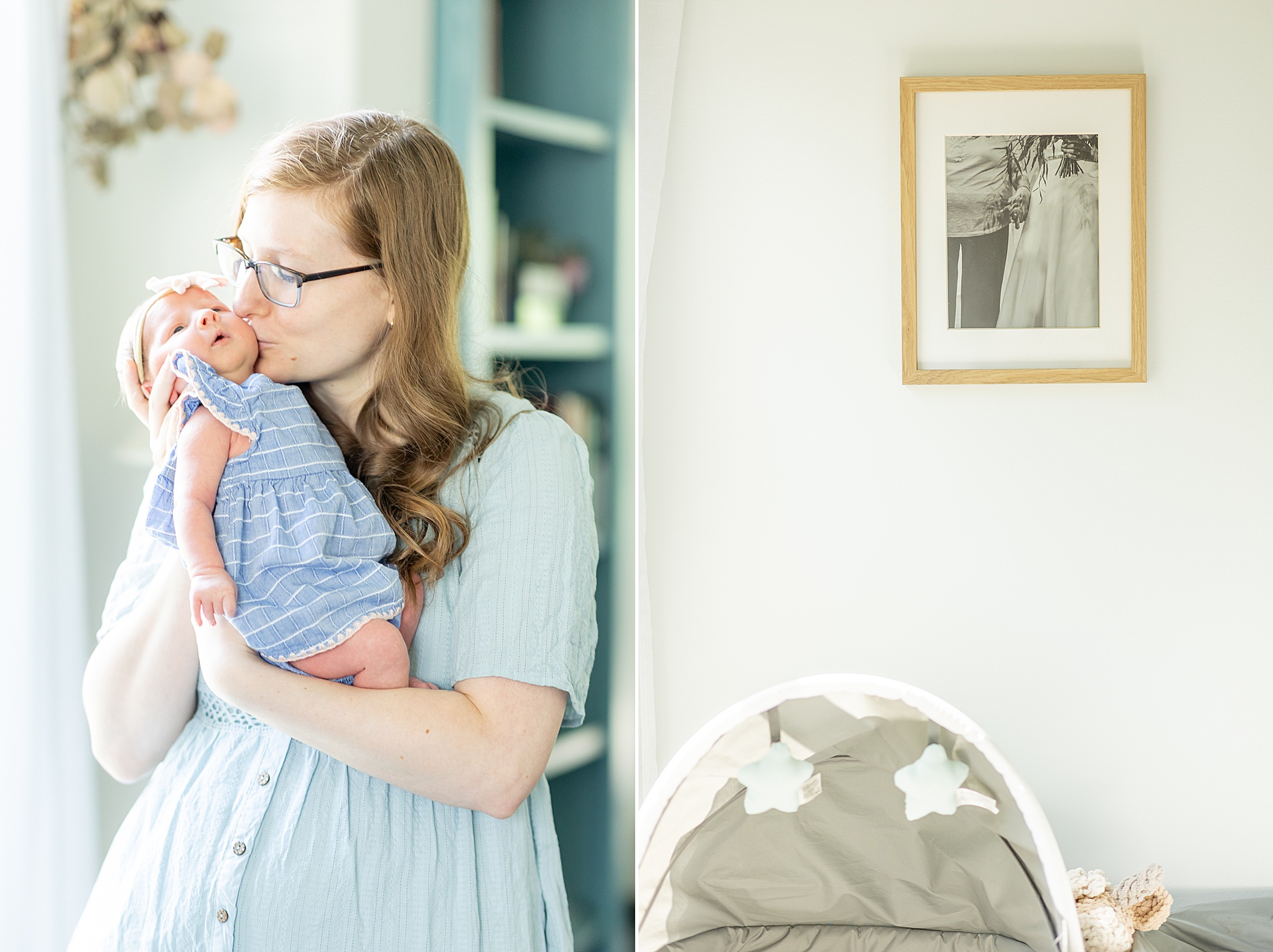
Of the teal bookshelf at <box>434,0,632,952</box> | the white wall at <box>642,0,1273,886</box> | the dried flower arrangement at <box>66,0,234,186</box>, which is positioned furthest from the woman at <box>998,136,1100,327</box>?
the dried flower arrangement at <box>66,0,234,186</box>

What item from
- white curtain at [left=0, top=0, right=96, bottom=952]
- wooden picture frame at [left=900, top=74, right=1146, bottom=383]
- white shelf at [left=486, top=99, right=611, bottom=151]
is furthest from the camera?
wooden picture frame at [left=900, top=74, right=1146, bottom=383]

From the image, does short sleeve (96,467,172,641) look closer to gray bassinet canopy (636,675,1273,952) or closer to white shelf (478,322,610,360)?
white shelf (478,322,610,360)

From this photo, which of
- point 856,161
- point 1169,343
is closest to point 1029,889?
point 1169,343

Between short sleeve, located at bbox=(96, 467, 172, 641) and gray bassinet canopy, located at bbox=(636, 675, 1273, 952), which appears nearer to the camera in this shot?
short sleeve, located at bbox=(96, 467, 172, 641)

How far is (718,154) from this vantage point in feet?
5.91

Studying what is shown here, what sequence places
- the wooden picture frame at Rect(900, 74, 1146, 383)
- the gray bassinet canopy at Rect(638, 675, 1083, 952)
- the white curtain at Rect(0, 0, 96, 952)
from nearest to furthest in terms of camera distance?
the white curtain at Rect(0, 0, 96, 952) → the gray bassinet canopy at Rect(638, 675, 1083, 952) → the wooden picture frame at Rect(900, 74, 1146, 383)

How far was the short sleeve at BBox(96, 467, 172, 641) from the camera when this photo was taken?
85 cm

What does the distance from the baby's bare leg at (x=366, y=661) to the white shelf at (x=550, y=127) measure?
0.45m

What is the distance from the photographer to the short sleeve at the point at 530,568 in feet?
2.42

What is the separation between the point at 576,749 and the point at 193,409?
1.54 feet

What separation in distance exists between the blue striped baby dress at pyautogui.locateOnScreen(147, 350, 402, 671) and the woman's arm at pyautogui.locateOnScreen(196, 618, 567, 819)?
3 cm

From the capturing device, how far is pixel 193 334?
2.51 feet

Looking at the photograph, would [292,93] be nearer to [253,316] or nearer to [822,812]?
[253,316]

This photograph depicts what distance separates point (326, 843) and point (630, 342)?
0.49 meters
